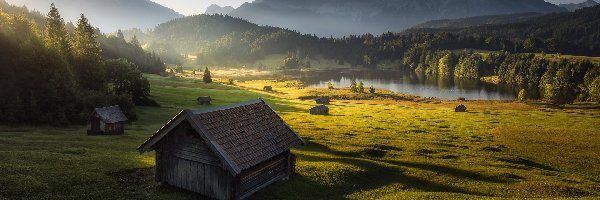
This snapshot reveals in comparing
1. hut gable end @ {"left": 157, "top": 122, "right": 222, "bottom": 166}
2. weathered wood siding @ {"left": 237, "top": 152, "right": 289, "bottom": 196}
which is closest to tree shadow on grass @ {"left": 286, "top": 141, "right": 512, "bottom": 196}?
weathered wood siding @ {"left": 237, "top": 152, "right": 289, "bottom": 196}

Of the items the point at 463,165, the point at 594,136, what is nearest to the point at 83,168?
the point at 463,165

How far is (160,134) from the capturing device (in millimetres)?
28703

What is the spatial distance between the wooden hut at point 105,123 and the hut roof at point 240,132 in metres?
27.1

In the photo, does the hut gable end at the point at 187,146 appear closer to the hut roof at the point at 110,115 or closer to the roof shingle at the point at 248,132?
the roof shingle at the point at 248,132

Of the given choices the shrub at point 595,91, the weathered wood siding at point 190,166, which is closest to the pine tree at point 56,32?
the weathered wood siding at point 190,166

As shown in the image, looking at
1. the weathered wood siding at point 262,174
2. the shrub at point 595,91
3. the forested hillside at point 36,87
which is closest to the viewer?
the weathered wood siding at point 262,174

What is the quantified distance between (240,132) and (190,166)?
13.7ft

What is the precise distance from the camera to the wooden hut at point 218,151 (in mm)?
27094

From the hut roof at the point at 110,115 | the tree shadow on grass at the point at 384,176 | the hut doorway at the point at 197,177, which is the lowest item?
the tree shadow on grass at the point at 384,176

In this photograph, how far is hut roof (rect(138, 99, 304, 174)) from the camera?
26.8 meters

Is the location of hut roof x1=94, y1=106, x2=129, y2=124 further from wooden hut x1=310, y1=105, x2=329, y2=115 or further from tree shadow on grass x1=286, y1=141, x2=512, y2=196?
wooden hut x1=310, y1=105, x2=329, y2=115

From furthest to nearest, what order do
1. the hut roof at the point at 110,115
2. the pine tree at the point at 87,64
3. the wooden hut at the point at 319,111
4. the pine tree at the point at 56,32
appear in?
1. the wooden hut at the point at 319,111
2. the pine tree at the point at 56,32
3. the pine tree at the point at 87,64
4. the hut roof at the point at 110,115

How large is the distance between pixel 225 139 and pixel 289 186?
7.40 m

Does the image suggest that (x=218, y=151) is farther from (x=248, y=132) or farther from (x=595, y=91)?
(x=595, y=91)
